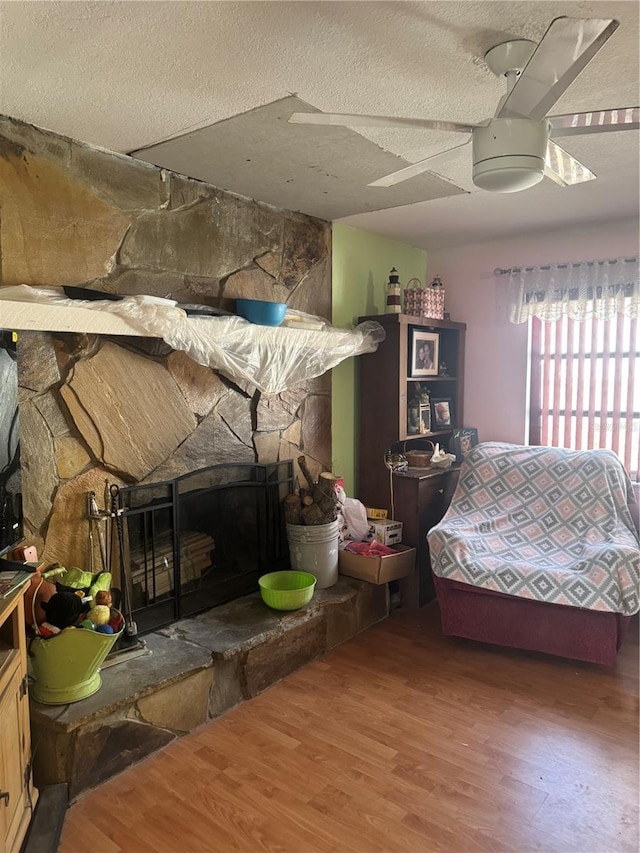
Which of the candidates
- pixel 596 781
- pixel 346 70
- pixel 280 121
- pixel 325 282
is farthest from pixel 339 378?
pixel 596 781

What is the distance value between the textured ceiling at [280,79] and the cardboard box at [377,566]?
6.23ft

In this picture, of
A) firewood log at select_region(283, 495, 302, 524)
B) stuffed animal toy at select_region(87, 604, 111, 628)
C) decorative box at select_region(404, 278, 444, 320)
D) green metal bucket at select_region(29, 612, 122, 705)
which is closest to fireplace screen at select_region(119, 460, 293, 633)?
firewood log at select_region(283, 495, 302, 524)

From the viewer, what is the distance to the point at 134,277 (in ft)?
8.14

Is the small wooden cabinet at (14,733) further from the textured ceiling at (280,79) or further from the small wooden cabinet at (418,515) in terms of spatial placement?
the small wooden cabinet at (418,515)

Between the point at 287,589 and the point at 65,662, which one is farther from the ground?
the point at 65,662

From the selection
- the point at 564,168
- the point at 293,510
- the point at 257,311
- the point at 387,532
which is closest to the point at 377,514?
the point at 387,532

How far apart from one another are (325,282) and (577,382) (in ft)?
5.61

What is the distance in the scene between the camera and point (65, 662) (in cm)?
196

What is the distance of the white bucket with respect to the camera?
305cm

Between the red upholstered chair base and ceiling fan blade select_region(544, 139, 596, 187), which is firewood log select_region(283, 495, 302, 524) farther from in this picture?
ceiling fan blade select_region(544, 139, 596, 187)

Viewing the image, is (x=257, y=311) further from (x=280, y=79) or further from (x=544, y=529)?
(x=544, y=529)

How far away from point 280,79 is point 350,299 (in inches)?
77.6

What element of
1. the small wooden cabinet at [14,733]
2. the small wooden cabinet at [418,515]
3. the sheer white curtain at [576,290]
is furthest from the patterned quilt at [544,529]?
the small wooden cabinet at [14,733]

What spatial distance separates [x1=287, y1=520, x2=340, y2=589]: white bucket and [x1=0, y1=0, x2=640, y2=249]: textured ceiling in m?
1.69
